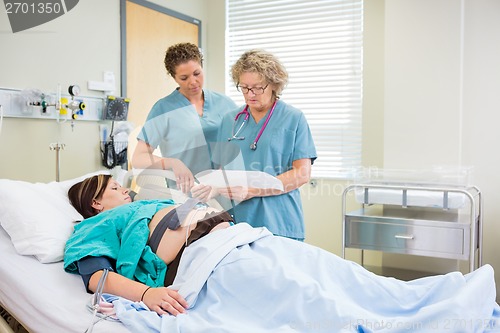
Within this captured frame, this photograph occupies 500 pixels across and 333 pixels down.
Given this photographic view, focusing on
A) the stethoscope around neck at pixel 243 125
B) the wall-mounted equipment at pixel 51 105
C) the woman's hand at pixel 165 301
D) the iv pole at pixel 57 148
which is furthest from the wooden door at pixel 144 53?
the woman's hand at pixel 165 301

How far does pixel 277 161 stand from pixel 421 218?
989 mm

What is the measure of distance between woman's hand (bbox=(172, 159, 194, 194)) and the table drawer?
95 cm

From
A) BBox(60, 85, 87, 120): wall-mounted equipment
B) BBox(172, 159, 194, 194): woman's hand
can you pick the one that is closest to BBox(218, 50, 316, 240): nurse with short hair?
BBox(172, 159, 194, 194): woman's hand

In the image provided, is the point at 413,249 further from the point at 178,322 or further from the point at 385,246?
the point at 178,322

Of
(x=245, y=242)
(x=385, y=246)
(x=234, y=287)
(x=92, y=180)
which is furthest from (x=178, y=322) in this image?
(x=385, y=246)

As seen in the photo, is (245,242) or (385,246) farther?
(385,246)

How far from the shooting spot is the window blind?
10.5 ft

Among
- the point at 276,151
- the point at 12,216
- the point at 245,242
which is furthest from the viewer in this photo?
the point at 276,151

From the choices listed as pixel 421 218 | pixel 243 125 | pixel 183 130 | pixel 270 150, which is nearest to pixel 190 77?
pixel 183 130

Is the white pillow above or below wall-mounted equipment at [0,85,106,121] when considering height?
below

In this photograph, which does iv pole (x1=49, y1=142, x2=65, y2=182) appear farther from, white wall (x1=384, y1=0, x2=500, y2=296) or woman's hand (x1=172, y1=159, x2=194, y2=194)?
white wall (x1=384, y1=0, x2=500, y2=296)

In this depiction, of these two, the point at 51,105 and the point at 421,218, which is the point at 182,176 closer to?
the point at 51,105

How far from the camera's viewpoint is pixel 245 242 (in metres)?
1.52

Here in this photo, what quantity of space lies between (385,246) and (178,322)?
1.51 meters
